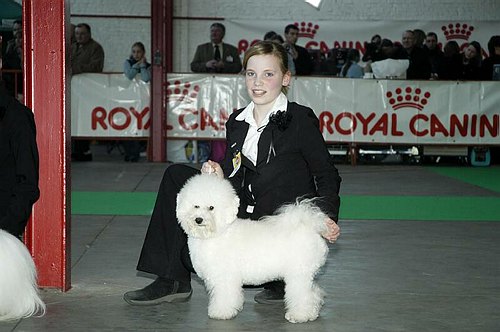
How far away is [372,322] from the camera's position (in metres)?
4.00

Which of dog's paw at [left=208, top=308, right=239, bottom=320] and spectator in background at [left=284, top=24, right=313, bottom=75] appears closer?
dog's paw at [left=208, top=308, right=239, bottom=320]

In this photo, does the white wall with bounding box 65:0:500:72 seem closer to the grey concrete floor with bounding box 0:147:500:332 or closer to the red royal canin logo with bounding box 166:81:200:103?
the red royal canin logo with bounding box 166:81:200:103

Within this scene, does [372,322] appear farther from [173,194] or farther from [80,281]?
[80,281]

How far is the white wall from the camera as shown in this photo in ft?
51.1

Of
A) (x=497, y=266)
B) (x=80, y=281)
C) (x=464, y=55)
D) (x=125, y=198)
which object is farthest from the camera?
(x=464, y=55)

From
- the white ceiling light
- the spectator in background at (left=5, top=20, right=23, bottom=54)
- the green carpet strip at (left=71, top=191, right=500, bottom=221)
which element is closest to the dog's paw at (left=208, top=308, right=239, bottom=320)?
the green carpet strip at (left=71, top=191, right=500, bottom=221)

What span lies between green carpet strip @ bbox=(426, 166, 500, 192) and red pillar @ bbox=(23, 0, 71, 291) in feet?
20.7

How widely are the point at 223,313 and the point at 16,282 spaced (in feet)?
2.95

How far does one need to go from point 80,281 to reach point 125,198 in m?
3.78

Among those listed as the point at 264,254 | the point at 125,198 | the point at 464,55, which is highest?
the point at 464,55

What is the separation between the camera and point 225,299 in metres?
3.86

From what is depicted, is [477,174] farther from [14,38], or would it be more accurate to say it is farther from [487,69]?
[14,38]

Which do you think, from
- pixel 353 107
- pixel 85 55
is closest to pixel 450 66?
pixel 353 107

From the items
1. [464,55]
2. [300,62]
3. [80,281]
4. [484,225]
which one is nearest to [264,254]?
[80,281]
